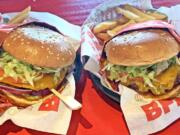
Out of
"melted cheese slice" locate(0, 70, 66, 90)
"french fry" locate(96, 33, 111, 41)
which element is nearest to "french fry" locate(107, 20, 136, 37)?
"french fry" locate(96, 33, 111, 41)

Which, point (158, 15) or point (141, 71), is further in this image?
point (158, 15)

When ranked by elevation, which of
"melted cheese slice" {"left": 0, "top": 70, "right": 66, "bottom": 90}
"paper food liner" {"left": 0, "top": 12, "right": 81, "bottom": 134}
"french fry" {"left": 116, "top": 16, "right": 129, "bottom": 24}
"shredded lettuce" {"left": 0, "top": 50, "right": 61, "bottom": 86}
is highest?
"french fry" {"left": 116, "top": 16, "right": 129, "bottom": 24}

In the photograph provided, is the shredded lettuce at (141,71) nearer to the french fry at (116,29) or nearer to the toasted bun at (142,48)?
the toasted bun at (142,48)

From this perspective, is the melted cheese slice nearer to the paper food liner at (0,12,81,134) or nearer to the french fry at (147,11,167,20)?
the paper food liner at (0,12,81,134)

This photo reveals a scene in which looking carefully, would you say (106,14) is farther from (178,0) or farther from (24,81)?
(24,81)

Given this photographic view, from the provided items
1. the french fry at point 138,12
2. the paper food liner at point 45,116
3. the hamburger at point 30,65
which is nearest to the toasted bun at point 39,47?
the hamburger at point 30,65

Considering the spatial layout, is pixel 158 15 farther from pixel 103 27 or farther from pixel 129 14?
pixel 103 27

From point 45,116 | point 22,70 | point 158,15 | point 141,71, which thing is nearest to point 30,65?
point 22,70
